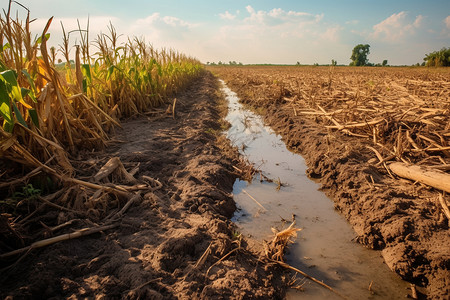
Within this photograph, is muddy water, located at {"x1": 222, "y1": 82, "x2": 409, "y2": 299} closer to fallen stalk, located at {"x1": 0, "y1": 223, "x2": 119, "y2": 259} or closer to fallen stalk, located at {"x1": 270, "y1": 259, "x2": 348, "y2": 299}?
fallen stalk, located at {"x1": 270, "y1": 259, "x2": 348, "y2": 299}

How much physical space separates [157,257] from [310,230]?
60.4 inches

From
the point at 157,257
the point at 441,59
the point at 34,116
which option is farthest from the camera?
the point at 441,59

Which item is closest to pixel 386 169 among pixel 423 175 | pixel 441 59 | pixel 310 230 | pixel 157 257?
pixel 423 175

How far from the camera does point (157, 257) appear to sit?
184 centimetres

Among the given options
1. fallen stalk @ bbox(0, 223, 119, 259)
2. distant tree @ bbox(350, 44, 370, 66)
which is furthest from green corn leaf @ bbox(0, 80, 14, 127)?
distant tree @ bbox(350, 44, 370, 66)

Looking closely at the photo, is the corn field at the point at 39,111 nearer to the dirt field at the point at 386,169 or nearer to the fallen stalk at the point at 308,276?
the fallen stalk at the point at 308,276

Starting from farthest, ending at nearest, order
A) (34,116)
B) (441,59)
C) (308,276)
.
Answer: (441,59) < (34,116) < (308,276)

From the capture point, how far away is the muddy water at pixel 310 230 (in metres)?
1.93

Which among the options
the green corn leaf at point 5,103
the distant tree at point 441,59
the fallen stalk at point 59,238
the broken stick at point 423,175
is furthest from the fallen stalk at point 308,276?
the distant tree at point 441,59

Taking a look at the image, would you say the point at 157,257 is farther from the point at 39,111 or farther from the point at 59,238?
the point at 39,111

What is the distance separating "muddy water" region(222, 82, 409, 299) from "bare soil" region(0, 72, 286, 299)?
25cm

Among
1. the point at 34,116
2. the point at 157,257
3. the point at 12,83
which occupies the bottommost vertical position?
the point at 157,257

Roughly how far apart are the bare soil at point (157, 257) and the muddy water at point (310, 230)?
25cm

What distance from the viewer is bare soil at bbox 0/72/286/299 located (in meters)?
1.59
